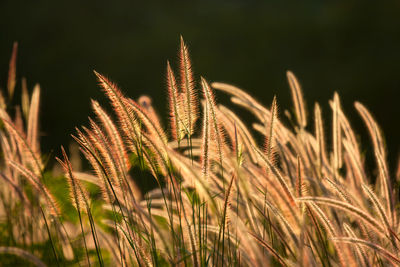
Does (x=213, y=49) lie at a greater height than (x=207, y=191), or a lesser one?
greater

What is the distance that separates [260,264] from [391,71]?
328 cm

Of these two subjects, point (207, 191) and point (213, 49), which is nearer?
point (207, 191)

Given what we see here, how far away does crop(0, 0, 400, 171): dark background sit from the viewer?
3518 mm

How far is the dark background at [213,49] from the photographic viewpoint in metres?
3.52

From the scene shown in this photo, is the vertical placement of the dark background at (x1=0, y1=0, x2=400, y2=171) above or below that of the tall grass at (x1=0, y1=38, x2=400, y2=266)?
above

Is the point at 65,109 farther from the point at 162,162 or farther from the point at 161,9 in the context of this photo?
the point at 162,162

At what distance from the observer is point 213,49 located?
4.03 meters

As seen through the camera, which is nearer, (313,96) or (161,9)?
(313,96)

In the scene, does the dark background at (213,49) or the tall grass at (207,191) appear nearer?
the tall grass at (207,191)

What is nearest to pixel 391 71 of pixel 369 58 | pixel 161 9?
pixel 369 58

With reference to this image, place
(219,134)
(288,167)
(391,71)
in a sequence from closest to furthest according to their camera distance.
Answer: (219,134) < (288,167) < (391,71)

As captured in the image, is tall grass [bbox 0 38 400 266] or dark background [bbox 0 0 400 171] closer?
tall grass [bbox 0 38 400 266]

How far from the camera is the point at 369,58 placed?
3574 millimetres

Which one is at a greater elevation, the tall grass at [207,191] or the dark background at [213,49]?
the dark background at [213,49]
